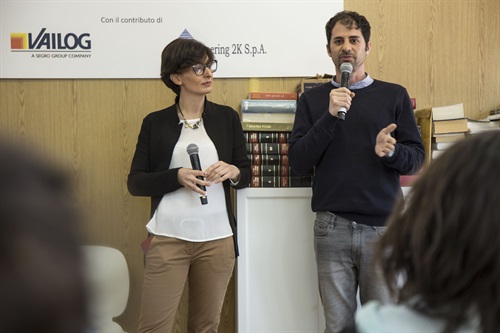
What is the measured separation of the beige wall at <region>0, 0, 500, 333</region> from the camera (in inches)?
132

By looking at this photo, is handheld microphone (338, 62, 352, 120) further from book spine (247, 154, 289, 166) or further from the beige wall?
the beige wall

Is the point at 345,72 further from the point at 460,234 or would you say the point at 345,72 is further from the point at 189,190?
the point at 460,234

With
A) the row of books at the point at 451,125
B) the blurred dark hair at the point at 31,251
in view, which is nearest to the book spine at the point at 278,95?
the row of books at the point at 451,125

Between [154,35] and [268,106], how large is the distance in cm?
87

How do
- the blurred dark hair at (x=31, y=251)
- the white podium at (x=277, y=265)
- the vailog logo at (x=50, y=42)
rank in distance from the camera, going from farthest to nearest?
the vailog logo at (x=50, y=42) < the white podium at (x=277, y=265) < the blurred dark hair at (x=31, y=251)

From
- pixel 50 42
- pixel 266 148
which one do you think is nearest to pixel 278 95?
pixel 266 148

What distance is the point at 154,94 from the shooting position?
11.0 feet

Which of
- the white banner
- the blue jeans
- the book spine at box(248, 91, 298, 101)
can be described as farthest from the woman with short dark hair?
the white banner

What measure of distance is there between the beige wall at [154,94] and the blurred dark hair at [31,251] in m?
2.93

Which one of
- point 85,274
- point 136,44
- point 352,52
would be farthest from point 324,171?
point 85,274

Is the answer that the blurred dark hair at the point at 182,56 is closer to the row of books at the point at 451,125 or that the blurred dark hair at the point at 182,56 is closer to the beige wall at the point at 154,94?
the beige wall at the point at 154,94

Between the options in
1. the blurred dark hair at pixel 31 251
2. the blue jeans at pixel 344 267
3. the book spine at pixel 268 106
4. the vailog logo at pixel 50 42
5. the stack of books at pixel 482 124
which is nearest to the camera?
the blurred dark hair at pixel 31 251

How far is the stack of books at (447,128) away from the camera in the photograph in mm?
3080

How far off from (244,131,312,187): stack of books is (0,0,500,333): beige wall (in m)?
0.47
